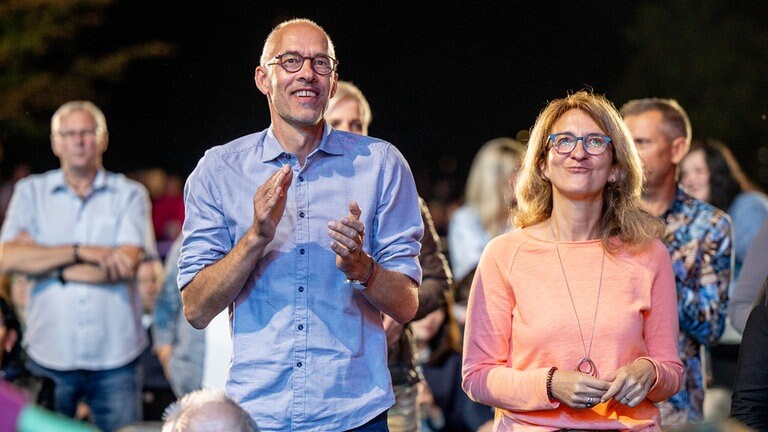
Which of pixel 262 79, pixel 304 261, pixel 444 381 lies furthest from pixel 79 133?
pixel 304 261

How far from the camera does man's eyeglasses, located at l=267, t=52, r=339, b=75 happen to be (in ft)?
11.9

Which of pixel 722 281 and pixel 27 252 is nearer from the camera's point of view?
pixel 722 281

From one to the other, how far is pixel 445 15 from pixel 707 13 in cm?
407

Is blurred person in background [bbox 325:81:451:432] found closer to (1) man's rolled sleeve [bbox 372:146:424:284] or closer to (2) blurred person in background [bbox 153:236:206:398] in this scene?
(1) man's rolled sleeve [bbox 372:146:424:284]

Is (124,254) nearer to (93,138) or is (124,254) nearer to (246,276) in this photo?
(93,138)

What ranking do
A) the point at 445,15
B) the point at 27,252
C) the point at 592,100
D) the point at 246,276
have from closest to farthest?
the point at 246,276, the point at 592,100, the point at 27,252, the point at 445,15

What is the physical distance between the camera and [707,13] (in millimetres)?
14703

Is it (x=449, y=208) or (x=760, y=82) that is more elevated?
(x=760, y=82)

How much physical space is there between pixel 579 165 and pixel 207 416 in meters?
1.75

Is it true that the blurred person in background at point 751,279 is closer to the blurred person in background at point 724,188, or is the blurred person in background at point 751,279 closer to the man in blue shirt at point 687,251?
the man in blue shirt at point 687,251

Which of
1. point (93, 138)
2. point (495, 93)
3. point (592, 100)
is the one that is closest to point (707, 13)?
point (495, 93)

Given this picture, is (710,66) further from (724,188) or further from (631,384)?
(631,384)

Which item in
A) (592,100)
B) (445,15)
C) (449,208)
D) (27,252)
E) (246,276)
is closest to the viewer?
(246,276)

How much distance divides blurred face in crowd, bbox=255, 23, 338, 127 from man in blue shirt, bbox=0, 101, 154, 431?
2.93m
